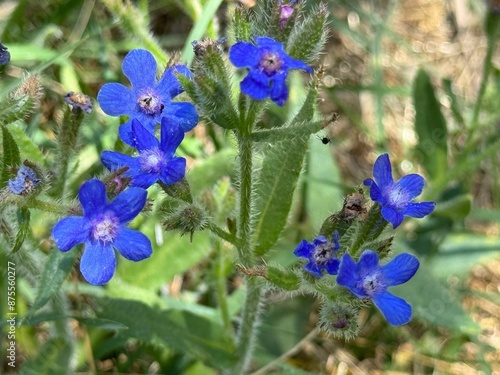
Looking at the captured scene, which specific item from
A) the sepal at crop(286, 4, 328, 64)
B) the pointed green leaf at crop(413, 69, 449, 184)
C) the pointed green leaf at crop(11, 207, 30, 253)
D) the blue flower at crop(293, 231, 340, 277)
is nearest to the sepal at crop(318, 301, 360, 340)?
the blue flower at crop(293, 231, 340, 277)

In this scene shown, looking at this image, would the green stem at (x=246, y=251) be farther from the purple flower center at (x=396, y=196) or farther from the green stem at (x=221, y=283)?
the purple flower center at (x=396, y=196)

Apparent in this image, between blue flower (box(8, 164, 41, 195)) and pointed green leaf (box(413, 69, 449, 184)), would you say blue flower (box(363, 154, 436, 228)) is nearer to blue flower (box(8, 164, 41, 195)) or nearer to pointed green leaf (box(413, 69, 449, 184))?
blue flower (box(8, 164, 41, 195))

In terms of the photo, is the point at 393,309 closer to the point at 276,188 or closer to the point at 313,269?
the point at 313,269

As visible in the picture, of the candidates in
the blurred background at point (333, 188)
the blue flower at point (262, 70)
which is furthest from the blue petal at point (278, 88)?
the blurred background at point (333, 188)

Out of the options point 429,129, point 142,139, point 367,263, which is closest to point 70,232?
point 142,139

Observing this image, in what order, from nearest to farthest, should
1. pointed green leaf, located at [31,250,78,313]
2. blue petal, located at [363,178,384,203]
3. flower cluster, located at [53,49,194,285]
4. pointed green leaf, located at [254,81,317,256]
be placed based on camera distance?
flower cluster, located at [53,49,194,285], blue petal, located at [363,178,384,203], pointed green leaf, located at [31,250,78,313], pointed green leaf, located at [254,81,317,256]

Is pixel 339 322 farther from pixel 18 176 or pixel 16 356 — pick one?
pixel 16 356

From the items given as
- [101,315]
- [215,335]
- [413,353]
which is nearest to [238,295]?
[215,335]
